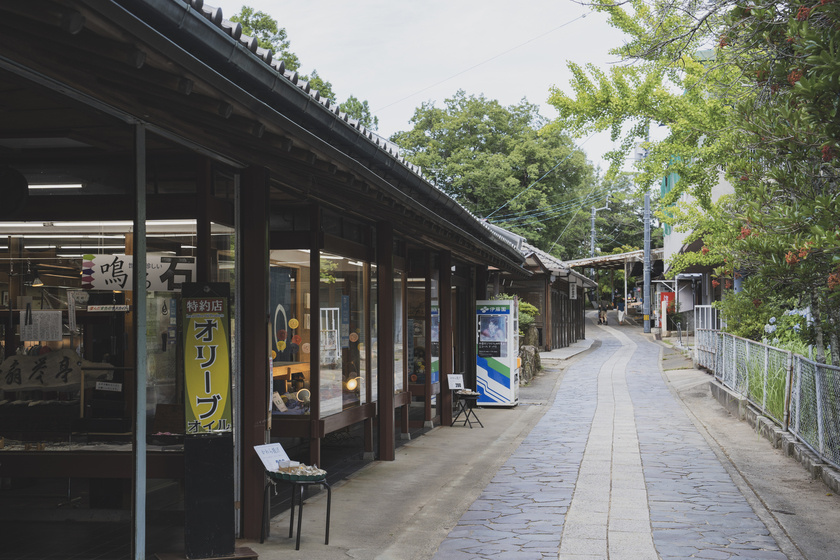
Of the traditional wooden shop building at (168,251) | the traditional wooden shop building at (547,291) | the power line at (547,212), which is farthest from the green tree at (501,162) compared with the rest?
the traditional wooden shop building at (168,251)

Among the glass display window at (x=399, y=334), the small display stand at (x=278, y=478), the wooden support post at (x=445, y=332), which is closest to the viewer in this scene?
the small display stand at (x=278, y=478)

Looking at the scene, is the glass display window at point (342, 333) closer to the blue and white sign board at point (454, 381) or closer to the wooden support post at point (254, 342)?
the wooden support post at point (254, 342)

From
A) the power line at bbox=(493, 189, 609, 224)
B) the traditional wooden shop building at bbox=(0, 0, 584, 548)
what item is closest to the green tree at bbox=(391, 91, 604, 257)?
the power line at bbox=(493, 189, 609, 224)

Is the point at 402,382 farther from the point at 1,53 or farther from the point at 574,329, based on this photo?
the point at 574,329

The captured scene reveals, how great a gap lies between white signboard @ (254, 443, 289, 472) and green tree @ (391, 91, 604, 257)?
38.0 meters

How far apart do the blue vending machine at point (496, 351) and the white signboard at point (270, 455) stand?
10.5 meters

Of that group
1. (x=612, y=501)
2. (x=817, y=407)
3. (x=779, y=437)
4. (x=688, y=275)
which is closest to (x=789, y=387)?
(x=779, y=437)

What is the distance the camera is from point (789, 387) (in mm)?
11227

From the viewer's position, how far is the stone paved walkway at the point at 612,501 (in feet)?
21.9

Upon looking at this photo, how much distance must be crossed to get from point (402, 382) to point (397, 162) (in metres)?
5.76

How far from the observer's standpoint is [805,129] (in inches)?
243

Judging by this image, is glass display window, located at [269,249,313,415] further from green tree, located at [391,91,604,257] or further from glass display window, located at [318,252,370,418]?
green tree, located at [391,91,604,257]

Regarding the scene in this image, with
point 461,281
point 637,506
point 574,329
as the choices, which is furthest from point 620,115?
point 574,329

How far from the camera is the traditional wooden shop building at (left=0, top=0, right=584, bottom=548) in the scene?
4.44m
